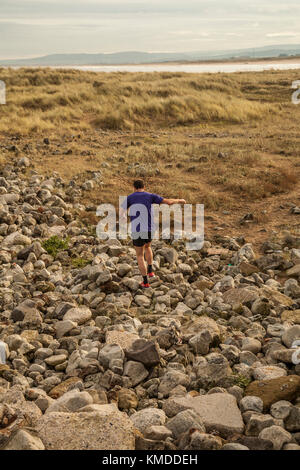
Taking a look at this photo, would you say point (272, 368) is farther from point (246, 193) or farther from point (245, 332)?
point (246, 193)

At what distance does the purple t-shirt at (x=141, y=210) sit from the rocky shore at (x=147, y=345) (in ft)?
2.67

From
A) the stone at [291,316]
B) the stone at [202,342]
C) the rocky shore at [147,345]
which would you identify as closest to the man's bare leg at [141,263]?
the rocky shore at [147,345]

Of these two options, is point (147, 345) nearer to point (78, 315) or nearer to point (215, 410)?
point (215, 410)

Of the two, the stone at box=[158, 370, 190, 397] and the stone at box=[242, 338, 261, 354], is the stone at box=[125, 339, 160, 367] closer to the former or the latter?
the stone at box=[158, 370, 190, 397]

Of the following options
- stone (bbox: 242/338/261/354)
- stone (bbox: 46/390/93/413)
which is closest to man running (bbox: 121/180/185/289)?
stone (bbox: 242/338/261/354)

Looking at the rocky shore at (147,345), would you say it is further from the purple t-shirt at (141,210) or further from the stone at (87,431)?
the purple t-shirt at (141,210)

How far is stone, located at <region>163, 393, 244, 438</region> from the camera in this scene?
3.53 metres

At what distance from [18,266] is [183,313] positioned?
114 inches

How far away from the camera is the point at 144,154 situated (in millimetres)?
13992

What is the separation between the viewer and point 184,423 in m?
3.47

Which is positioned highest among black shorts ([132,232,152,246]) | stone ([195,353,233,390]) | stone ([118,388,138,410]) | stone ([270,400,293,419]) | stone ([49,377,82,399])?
black shorts ([132,232,152,246])

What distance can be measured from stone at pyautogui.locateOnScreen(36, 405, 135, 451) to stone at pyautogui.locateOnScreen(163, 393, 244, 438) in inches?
21.1

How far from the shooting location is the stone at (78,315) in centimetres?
566

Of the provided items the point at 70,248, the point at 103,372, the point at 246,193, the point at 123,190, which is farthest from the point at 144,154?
the point at 103,372
